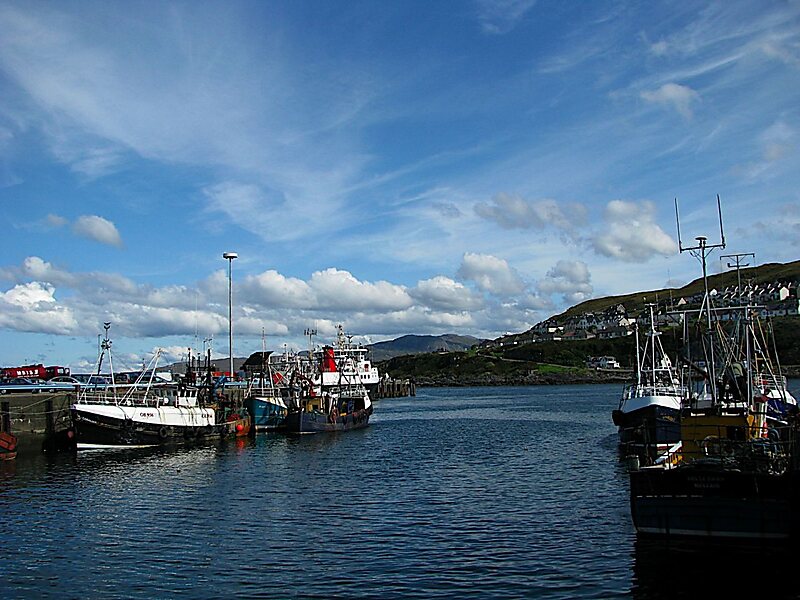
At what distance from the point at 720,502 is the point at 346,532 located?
43.9ft

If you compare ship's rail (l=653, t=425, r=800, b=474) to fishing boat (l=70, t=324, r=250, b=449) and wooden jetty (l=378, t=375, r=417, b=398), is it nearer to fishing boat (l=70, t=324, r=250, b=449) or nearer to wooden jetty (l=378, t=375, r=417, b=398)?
fishing boat (l=70, t=324, r=250, b=449)

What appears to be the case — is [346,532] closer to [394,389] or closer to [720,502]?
[720,502]

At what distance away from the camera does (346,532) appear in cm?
2830

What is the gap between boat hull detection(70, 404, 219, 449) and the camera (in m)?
54.8

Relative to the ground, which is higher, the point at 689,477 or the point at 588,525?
the point at 689,477

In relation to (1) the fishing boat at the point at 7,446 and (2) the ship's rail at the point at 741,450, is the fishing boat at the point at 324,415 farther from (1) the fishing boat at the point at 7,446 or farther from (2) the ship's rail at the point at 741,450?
(2) the ship's rail at the point at 741,450

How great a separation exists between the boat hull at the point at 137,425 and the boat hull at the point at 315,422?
8.19 metres

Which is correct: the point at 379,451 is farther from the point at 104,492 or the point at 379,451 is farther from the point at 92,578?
the point at 92,578

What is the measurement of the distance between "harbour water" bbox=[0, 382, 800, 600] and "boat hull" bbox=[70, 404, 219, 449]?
7.95ft

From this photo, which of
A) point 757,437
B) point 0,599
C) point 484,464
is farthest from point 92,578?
point 484,464

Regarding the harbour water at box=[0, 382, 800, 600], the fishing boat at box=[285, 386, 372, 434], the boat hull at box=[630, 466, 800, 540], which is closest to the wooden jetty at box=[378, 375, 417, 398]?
the fishing boat at box=[285, 386, 372, 434]

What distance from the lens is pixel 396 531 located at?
28.2m

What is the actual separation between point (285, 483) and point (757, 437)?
80.5 feet

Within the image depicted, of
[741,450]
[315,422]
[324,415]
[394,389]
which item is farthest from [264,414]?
[394,389]
